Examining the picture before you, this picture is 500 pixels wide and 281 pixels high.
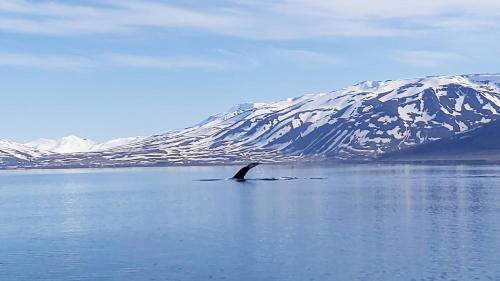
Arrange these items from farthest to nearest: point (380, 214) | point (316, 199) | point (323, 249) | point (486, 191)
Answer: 1. point (486, 191)
2. point (316, 199)
3. point (380, 214)
4. point (323, 249)

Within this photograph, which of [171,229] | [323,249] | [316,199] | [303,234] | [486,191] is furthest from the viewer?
[486,191]

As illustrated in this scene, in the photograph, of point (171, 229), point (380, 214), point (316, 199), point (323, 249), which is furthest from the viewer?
point (316, 199)

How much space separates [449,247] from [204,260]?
18373 millimetres

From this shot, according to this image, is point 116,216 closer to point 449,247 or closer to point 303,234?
point 303,234

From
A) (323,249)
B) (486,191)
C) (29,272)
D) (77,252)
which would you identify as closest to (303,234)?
(323,249)

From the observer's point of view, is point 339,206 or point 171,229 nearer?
point 171,229

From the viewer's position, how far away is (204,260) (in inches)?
2190

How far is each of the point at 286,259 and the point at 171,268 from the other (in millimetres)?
8069

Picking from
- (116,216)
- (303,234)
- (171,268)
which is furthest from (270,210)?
(171,268)

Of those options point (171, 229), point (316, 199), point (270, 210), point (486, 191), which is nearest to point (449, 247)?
point (171, 229)

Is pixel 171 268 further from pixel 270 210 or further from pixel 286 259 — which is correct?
pixel 270 210

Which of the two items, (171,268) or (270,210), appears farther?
(270,210)

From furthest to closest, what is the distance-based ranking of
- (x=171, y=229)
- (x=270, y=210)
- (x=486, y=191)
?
(x=486, y=191) → (x=270, y=210) → (x=171, y=229)

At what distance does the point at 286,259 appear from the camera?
55.8m
